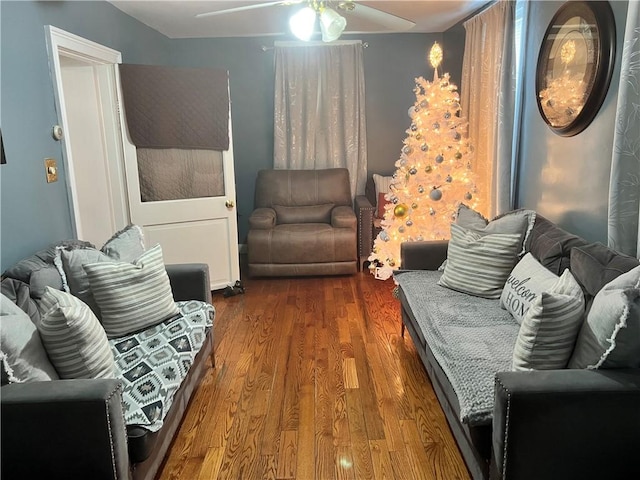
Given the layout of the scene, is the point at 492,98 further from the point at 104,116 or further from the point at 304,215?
the point at 104,116

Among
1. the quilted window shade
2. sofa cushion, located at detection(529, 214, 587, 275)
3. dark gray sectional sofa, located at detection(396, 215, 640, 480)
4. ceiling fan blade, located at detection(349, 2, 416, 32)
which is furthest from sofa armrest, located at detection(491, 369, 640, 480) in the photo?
the quilted window shade

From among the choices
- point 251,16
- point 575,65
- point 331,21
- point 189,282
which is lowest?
point 189,282

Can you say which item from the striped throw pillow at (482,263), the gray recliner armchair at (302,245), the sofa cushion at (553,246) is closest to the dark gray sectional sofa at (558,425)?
the sofa cushion at (553,246)

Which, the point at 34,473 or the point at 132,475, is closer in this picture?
the point at 34,473

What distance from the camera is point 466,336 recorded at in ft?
7.54

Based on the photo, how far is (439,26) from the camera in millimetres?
4930

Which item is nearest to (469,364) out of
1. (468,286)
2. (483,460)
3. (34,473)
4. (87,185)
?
(483,460)

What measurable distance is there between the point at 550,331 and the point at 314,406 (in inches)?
51.3

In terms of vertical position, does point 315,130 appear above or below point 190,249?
above

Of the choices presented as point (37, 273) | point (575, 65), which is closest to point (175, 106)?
point (37, 273)

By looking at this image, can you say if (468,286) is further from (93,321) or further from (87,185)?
(87,185)

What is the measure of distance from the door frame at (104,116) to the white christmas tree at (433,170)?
2207mm

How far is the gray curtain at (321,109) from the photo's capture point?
5273 mm

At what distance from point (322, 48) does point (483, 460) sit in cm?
452
